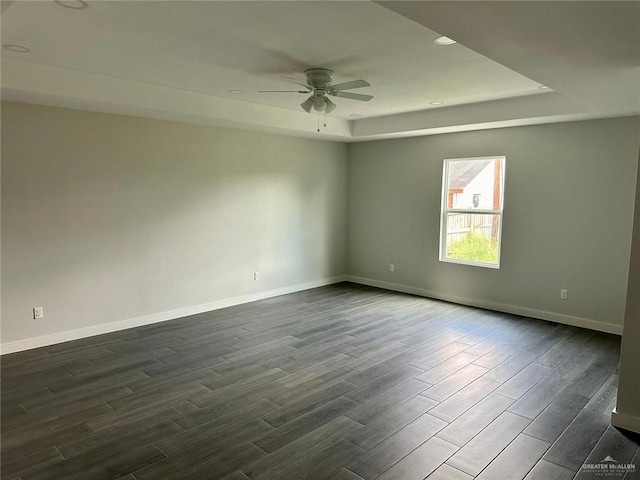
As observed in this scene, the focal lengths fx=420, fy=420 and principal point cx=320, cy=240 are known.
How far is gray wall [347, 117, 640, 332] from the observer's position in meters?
4.78

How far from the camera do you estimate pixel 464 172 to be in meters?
6.13

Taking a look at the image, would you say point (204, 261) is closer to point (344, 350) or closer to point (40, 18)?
point (344, 350)

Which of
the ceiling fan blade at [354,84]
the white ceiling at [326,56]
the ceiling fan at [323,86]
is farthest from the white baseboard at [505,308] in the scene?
the ceiling fan blade at [354,84]

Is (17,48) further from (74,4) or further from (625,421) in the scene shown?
(625,421)

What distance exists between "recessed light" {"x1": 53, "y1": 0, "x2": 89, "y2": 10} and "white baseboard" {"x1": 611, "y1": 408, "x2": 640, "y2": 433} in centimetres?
434

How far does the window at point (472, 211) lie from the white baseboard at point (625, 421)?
9.82 ft

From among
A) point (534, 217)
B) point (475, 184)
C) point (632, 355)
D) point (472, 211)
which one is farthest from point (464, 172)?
point (632, 355)

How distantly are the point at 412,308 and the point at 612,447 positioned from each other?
3262 mm

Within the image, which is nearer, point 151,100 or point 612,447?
point 612,447

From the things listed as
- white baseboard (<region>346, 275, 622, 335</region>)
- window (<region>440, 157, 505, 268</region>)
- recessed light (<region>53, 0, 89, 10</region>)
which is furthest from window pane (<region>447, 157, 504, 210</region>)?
recessed light (<region>53, 0, 89, 10</region>)

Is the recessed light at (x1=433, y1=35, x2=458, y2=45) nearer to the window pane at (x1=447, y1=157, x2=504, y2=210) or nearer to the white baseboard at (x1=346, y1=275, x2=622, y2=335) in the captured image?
the window pane at (x1=447, y1=157, x2=504, y2=210)

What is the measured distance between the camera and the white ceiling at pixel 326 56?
222 cm

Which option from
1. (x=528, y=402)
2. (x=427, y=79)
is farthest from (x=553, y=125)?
(x=528, y=402)

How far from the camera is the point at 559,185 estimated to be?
16.8ft
